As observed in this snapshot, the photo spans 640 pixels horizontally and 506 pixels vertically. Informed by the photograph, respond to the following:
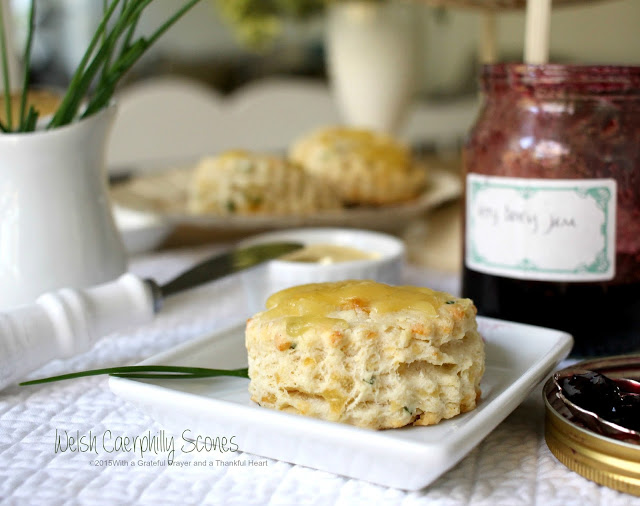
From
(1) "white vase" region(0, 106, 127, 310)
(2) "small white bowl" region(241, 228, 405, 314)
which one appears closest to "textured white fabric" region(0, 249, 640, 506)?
(1) "white vase" region(0, 106, 127, 310)

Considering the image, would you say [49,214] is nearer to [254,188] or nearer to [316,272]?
[316,272]

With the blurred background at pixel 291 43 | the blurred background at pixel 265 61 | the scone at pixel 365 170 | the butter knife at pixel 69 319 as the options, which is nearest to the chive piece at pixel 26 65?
the butter knife at pixel 69 319

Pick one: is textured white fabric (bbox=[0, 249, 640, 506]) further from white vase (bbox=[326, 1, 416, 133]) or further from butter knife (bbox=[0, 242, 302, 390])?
white vase (bbox=[326, 1, 416, 133])

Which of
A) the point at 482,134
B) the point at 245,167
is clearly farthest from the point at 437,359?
the point at 245,167

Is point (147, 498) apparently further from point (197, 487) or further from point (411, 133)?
point (411, 133)

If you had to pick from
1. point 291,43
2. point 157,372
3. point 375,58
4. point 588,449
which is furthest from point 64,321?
point 291,43

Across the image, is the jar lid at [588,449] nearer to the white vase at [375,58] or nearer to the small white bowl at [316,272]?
the small white bowl at [316,272]
